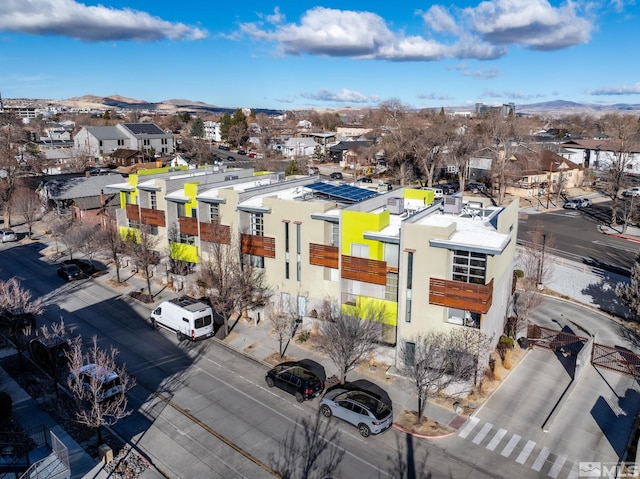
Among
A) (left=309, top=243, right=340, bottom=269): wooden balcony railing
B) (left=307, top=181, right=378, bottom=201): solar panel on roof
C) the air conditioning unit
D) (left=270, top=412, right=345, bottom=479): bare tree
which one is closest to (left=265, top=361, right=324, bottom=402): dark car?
(left=270, top=412, right=345, bottom=479): bare tree

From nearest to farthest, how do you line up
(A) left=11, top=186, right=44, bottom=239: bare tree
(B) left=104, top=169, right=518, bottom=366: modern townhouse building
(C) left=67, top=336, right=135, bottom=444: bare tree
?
(C) left=67, top=336, right=135, bottom=444: bare tree < (B) left=104, top=169, right=518, bottom=366: modern townhouse building < (A) left=11, top=186, right=44, bottom=239: bare tree

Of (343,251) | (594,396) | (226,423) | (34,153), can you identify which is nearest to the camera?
(226,423)

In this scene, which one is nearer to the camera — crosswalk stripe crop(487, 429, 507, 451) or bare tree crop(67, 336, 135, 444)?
bare tree crop(67, 336, 135, 444)

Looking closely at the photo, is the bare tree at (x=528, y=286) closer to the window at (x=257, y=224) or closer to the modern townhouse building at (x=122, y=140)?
the window at (x=257, y=224)

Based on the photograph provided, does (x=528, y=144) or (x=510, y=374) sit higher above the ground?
(x=528, y=144)

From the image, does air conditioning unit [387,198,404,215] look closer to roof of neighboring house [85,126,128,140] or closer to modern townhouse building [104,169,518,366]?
modern townhouse building [104,169,518,366]

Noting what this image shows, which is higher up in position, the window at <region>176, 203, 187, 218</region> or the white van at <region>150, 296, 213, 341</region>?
the window at <region>176, 203, 187, 218</region>

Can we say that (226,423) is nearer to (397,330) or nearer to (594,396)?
(397,330)

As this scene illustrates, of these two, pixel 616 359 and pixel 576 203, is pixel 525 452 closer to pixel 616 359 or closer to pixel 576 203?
pixel 616 359

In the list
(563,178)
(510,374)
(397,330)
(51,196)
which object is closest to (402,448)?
(397,330)
